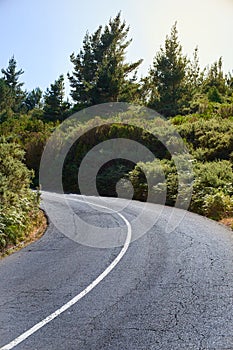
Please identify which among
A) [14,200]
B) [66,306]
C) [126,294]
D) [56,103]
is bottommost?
[66,306]

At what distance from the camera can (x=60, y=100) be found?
5669 centimetres

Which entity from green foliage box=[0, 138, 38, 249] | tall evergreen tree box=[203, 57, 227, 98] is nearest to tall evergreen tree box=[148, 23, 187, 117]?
tall evergreen tree box=[203, 57, 227, 98]

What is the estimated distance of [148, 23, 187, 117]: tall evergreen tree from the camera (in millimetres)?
42562

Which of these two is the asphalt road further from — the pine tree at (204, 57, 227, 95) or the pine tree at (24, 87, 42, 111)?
the pine tree at (24, 87, 42, 111)

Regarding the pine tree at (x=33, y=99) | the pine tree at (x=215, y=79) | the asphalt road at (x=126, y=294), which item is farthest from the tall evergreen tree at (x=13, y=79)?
the asphalt road at (x=126, y=294)

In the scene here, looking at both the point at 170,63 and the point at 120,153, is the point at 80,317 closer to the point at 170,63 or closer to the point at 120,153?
the point at 120,153

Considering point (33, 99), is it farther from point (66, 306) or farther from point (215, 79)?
point (66, 306)

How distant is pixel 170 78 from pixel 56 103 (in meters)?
18.7

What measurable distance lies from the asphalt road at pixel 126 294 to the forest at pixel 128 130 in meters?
2.74

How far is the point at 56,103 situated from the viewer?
182 ft

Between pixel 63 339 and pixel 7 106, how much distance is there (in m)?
64.8

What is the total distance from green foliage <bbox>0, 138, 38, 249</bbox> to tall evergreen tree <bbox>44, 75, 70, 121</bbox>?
117 feet

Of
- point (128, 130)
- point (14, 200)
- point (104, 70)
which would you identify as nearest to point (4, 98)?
point (104, 70)

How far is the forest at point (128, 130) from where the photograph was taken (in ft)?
49.4
